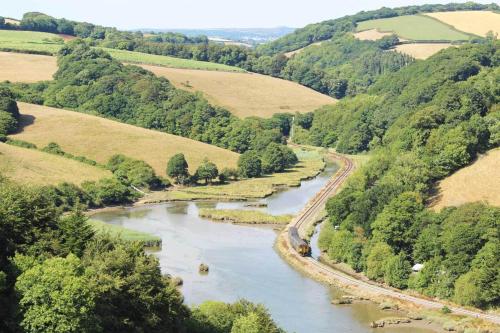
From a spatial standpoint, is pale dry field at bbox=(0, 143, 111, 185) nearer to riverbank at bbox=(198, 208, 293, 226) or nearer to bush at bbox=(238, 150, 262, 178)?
riverbank at bbox=(198, 208, 293, 226)

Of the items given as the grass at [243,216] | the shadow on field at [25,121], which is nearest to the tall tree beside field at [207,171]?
the grass at [243,216]

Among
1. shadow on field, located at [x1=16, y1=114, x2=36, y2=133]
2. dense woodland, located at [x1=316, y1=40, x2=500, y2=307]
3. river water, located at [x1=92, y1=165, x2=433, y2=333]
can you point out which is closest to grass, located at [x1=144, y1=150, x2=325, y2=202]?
river water, located at [x1=92, y1=165, x2=433, y2=333]

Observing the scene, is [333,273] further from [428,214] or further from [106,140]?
[106,140]

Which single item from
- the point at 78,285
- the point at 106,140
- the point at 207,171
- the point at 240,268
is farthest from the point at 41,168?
the point at 78,285

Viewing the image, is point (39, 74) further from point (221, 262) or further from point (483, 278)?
point (483, 278)

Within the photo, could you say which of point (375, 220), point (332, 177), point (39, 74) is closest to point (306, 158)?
point (332, 177)

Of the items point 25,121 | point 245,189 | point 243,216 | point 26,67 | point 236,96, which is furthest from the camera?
point 236,96

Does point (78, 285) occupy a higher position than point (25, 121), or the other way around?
point (78, 285)
